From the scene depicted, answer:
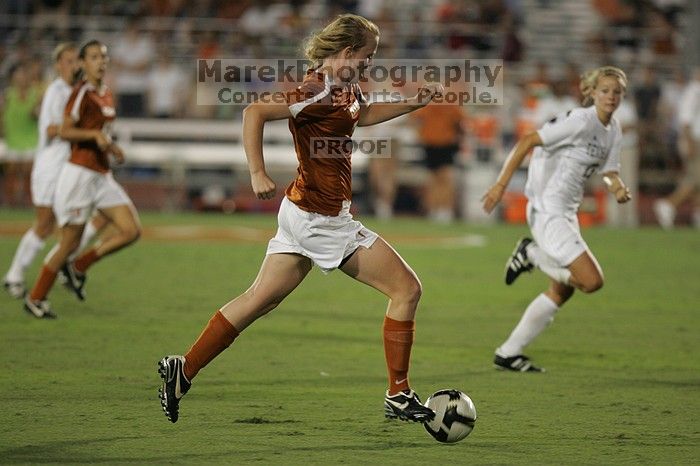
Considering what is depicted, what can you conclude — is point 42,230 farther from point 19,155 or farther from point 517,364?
point 19,155

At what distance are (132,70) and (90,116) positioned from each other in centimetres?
1438

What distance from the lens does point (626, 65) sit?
2606cm

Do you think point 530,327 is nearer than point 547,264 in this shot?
Yes

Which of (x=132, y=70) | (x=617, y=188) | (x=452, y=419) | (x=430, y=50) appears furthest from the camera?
(x=430, y=50)

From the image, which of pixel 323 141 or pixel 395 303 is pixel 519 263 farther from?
pixel 323 141

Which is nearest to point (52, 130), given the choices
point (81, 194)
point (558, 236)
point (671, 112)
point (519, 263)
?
point (81, 194)

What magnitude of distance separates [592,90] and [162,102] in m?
16.8

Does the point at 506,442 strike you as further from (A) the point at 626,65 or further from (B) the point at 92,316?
(A) the point at 626,65

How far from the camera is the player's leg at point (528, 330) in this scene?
29.2ft

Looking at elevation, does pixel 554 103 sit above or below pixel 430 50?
below

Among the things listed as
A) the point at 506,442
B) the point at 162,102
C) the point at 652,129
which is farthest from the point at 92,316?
the point at 652,129

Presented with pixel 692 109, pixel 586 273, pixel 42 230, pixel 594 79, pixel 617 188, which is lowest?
pixel 42 230

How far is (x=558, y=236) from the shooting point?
8.97m

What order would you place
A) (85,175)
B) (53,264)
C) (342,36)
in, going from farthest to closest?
(85,175), (53,264), (342,36)
